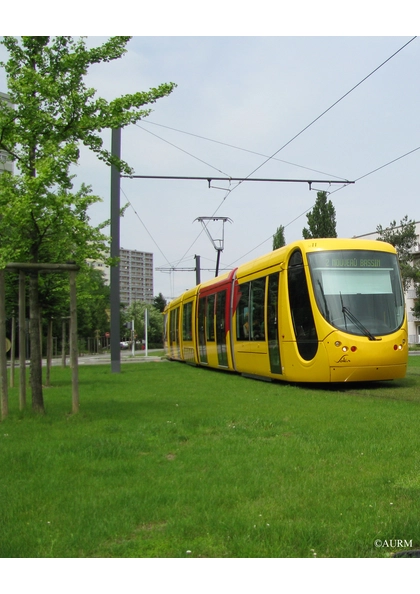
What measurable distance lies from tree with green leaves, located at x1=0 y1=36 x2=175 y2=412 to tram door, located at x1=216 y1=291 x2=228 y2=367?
390 inches

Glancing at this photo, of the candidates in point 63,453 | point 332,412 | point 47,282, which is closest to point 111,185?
point 47,282

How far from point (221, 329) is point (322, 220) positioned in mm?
38356

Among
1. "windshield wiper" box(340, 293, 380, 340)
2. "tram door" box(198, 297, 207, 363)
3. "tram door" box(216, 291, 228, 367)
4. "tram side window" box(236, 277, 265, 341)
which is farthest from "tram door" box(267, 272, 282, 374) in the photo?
"tram door" box(198, 297, 207, 363)

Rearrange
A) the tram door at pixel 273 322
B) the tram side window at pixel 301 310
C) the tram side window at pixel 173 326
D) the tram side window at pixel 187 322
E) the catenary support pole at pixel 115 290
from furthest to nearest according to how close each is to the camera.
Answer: the tram side window at pixel 173 326 → the tram side window at pixel 187 322 → the catenary support pole at pixel 115 290 → the tram door at pixel 273 322 → the tram side window at pixel 301 310

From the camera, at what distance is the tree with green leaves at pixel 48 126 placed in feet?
32.1

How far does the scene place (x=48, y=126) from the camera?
10172 mm

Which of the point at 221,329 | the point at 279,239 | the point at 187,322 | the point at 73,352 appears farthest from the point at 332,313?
the point at 279,239

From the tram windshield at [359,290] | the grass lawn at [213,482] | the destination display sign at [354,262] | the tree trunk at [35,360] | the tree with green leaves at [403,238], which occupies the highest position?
the tree with green leaves at [403,238]

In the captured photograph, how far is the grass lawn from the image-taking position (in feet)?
13.6

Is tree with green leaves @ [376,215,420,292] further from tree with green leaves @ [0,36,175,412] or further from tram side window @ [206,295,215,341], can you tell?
tree with green leaves @ [0,36,175,412]

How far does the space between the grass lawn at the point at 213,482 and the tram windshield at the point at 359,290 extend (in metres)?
3.01

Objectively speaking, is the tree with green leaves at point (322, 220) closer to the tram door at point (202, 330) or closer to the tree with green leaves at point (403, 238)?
the tree with green leaves at point (403, 238)

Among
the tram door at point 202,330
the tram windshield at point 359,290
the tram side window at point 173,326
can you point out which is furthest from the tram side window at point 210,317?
the tram windshield at point 359,290

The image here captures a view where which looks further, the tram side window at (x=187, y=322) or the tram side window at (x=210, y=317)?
the tram side window at (x=187, y=322)
